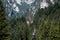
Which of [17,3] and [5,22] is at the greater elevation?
[17,3]

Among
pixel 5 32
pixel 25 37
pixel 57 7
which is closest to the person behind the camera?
pixel 5 32

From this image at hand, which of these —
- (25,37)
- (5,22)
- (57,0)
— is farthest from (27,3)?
(5,22)

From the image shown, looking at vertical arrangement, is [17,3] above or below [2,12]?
above

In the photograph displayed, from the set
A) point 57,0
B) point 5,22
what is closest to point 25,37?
point 5,22

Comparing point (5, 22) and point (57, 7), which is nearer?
point (5, 22)

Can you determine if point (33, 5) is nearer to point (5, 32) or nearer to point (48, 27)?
point (48, 27)

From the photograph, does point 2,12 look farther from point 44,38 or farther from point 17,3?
point 17,3

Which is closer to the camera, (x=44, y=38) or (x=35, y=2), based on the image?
(x=44, y=38)

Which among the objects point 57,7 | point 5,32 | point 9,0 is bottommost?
point 5,32

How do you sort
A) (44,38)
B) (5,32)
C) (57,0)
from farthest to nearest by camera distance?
(57,0) < (44,38) < (5,32)
